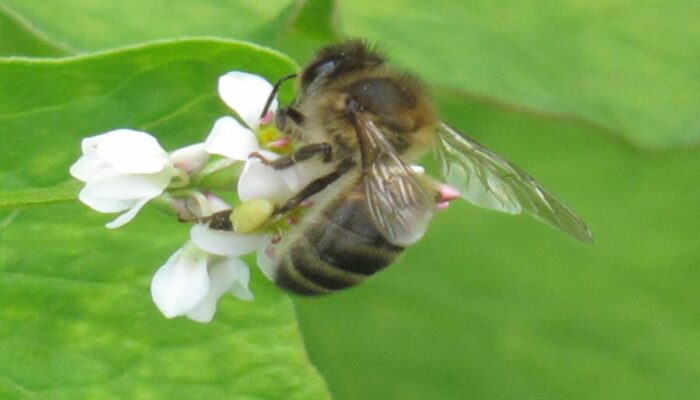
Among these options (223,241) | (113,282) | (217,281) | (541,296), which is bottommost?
(541,296)

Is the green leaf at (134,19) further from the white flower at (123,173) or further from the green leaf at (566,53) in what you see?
the white flower at (123,173)

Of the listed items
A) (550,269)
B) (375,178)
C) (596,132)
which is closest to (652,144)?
(596,132)

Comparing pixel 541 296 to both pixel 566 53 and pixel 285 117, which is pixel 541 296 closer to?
pixel 566 53

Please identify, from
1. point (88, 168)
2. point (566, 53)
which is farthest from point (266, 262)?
point (566, 53)

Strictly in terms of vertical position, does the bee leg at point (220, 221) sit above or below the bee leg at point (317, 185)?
below

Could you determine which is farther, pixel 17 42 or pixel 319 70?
pixel 17 42

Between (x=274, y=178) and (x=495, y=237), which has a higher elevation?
(x=274, y=178)

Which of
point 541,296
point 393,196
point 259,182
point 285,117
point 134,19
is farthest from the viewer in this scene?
point 541,296

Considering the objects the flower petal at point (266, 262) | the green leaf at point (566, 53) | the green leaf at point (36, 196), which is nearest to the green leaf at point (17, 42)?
the green leaf at point (566, 53)
